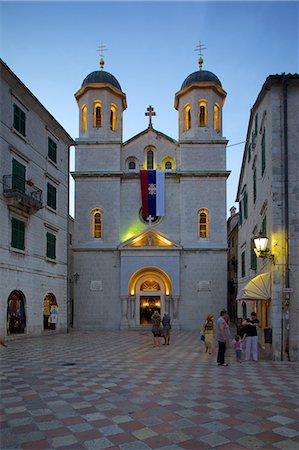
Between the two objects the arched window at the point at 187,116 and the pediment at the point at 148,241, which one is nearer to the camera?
the pediment at the point at 148,241

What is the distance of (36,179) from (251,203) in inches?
481

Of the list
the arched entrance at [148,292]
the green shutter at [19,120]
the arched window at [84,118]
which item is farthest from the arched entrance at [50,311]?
the arched window at [84,118]

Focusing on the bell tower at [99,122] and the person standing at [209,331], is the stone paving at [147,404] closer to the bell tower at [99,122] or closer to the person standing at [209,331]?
the person standing at [209,331]

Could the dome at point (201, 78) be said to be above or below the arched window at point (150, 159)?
above

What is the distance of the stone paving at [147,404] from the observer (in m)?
6.78

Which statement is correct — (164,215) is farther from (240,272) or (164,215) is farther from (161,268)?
(240,272)

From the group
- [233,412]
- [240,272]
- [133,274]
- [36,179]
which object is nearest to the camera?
[233,412]

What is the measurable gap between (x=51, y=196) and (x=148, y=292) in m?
10.7

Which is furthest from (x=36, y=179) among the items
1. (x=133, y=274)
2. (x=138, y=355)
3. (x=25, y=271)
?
(x=138, y=355)

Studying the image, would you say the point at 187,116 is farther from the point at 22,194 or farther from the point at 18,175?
the point at 22,194

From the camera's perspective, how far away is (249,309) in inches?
984

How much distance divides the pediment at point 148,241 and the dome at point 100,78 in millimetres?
12913

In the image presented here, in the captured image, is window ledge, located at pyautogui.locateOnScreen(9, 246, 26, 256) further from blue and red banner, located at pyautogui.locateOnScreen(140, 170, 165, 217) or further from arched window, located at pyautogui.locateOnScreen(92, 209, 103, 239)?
blue and red banner, located at pyautogui.locateOnScreen(140, 170, 165, 217)

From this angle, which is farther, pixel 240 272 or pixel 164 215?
pixel 164 215
